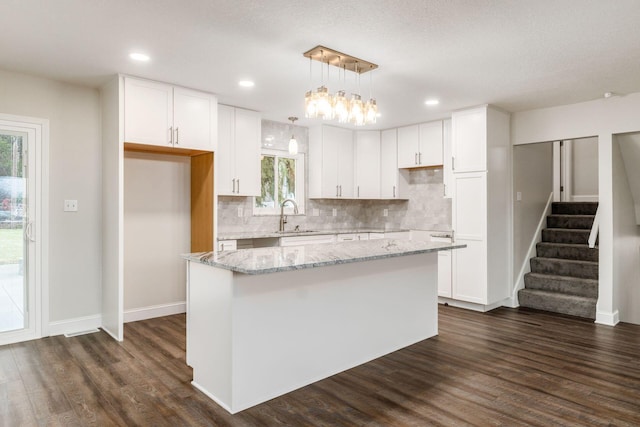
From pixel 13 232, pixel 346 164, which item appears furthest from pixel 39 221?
pixel 346 164

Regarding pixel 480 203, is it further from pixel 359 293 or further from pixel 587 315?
pixel 359 293

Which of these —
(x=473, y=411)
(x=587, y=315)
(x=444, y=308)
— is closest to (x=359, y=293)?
(x=473, y=411)

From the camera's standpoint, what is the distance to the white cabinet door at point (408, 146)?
579 cm

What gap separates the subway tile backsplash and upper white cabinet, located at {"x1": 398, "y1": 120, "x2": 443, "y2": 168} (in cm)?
35

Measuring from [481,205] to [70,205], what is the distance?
4.44 m

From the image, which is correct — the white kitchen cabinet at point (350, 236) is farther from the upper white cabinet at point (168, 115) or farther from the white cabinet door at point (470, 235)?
the upper white cabinet at point (168, 115)

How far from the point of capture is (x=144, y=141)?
12.5 feet

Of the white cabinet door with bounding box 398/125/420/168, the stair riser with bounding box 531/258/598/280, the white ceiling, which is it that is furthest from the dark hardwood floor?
the white cabinet door with bounding box 398/125/420/168

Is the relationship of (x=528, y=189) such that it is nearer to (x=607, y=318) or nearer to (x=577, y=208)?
(x=577, y=208)

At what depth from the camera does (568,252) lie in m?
5.48

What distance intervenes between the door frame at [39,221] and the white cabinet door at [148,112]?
33.6 inches

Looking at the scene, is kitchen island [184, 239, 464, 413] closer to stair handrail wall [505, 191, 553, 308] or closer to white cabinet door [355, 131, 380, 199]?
stair handrail wall [505, 191, 553, 308]

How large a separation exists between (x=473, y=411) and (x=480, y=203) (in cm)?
287

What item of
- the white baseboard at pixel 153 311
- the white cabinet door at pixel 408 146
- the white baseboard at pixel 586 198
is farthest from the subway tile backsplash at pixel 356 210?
the white baseboard at pixel 586 198
